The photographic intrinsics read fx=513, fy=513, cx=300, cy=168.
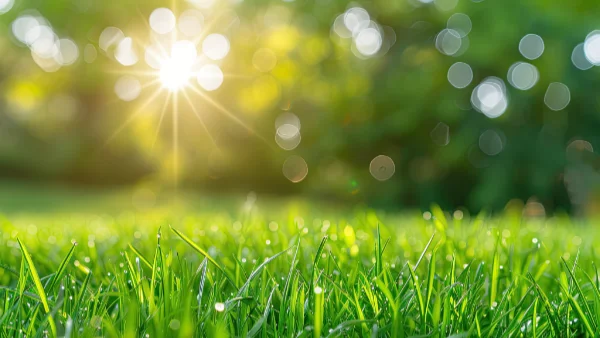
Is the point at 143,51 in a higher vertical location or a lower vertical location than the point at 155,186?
higher

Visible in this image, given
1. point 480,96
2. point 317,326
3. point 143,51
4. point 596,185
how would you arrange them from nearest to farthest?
1. point 317,326
2. point 596,185
3. point 480,96
4. point 143,51

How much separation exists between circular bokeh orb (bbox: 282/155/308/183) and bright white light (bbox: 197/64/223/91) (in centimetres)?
257

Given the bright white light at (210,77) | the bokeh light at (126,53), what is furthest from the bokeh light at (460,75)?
the bokeh light at (126,53)

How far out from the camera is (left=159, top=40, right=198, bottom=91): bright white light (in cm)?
988

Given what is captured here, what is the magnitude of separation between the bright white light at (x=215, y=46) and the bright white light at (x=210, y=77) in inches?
10.6

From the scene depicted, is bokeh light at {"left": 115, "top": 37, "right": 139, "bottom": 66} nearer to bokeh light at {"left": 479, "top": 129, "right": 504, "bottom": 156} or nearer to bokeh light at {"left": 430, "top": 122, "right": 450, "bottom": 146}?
bokeh light at {"left": 430, "top": 122, "right": 450, "bottom": 146}

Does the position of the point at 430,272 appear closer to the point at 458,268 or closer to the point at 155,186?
the point at 458,268

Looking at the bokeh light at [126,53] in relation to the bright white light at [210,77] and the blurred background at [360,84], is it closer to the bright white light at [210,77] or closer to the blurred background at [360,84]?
the blurred background at [360,84]

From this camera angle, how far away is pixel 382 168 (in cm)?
1096

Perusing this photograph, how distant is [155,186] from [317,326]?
1473 cm

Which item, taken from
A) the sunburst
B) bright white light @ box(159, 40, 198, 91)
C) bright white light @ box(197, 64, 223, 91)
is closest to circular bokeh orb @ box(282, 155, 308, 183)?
the sunburst

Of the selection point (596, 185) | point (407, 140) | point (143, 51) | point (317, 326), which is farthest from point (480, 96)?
point (317, 326)

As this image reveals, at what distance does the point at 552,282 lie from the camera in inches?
52.2

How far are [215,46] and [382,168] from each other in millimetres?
4418
